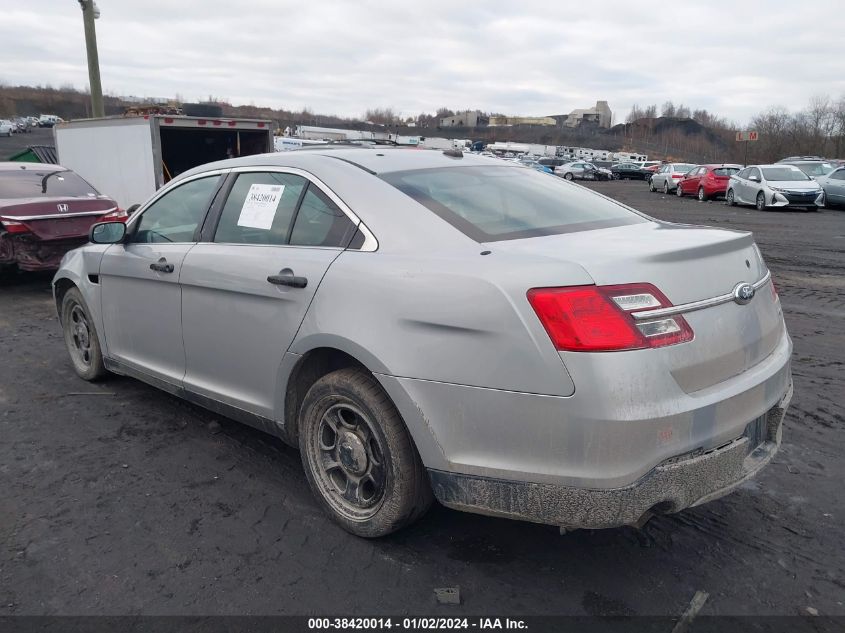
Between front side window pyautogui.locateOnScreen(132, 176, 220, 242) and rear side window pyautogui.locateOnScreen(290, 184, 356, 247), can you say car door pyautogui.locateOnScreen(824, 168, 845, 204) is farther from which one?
rear side window pyautogui.locateOnScreen(290, 184, 356, 247)

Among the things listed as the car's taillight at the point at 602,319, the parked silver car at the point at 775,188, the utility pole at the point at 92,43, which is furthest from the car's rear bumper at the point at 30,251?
the parked silver car at the point at 775,188

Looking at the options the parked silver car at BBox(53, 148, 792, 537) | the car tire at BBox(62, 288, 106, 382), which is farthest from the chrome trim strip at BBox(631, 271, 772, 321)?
the car tire at BBox(62, 288, 106, 382)

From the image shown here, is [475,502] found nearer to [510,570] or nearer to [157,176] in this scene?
[510,570]

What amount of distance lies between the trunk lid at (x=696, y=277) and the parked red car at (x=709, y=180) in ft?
80.3

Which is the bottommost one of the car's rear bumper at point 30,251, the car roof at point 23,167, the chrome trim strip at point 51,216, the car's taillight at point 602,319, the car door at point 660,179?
the car door at point 660,179

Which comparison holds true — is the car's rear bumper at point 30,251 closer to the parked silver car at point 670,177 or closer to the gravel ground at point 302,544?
the gravel ground at point 302,544

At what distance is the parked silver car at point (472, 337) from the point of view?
235 cm

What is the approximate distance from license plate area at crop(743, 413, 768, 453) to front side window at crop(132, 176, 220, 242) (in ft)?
9.88

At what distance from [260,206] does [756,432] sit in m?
2.59

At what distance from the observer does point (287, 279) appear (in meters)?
3.15

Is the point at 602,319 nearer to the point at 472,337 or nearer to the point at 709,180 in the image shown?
the point at 472,337

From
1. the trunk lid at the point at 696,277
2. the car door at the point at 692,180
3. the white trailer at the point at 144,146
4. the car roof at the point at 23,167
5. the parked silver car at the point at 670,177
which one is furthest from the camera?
the parked silver car at the point at 670,177

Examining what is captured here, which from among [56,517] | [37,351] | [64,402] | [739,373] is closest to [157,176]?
[37,351]

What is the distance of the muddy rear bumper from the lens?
2.37 m
